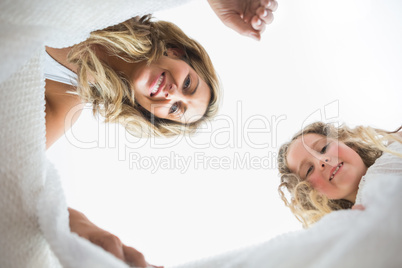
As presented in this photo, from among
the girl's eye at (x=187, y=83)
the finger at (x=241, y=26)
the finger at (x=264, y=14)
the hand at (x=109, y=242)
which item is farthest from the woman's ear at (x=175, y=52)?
the hand at (x=109, y=242)

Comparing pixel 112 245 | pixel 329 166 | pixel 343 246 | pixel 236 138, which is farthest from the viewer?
pixel 236 138

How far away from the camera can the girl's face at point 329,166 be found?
4.12 feet

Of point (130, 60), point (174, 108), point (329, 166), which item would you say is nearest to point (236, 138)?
point (174, 108)

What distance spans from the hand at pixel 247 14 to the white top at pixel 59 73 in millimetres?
658

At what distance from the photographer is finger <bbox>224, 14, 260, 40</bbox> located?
3.19 feet

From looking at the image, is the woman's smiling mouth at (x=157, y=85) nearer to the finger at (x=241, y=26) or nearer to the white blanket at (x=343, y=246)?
the finger at (x=241, y=26)

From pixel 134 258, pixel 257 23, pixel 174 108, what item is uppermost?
pixel 257 23

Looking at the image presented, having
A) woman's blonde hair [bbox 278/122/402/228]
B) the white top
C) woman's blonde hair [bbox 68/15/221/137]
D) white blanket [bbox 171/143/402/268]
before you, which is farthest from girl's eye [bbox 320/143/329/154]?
the white top

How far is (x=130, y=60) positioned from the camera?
133 cm

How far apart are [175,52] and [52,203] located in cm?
97

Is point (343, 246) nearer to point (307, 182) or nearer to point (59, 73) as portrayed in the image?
point (307, 182)

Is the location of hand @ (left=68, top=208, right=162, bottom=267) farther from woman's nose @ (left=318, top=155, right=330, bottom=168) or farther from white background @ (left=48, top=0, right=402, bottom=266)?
white background @ (left=48, top=0, right=402, bottom=266)

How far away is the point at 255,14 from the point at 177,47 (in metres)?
0.55

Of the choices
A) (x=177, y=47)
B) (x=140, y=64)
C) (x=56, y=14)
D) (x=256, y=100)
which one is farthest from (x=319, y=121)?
(x=56, y=14)
